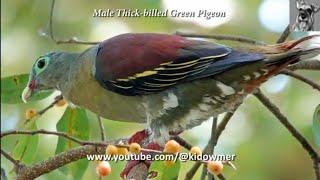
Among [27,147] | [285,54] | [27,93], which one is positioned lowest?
[27,147]

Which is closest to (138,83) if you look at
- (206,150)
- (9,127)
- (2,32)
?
(206,150)

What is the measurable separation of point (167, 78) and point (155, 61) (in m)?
0.04

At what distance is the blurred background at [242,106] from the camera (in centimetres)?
122

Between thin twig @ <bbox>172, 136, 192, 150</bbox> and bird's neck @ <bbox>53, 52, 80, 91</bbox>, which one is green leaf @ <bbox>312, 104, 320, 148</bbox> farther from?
bird's neck @ <bbox>53, 52, 80, 91</bbox>

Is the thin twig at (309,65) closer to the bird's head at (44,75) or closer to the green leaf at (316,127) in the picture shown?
the green leaf at (316,127)

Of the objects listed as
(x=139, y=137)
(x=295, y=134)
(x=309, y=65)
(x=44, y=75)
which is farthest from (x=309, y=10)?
(x=44, y=75)

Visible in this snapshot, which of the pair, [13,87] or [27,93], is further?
[13,87]

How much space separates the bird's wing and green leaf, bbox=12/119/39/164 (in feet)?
0.60

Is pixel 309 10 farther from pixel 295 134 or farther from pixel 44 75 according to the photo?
pixel 44 75

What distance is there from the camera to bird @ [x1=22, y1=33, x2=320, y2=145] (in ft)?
3.34

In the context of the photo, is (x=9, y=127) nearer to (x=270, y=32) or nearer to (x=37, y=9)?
(x=37, y=9)

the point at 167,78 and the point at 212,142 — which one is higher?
the point at 167,78

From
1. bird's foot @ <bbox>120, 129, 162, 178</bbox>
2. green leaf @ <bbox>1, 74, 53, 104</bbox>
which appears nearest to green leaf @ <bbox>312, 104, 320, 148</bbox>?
bird's foot @ <bbox>120, 129, 162, 178</bbox>

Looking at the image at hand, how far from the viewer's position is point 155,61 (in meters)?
1.07
